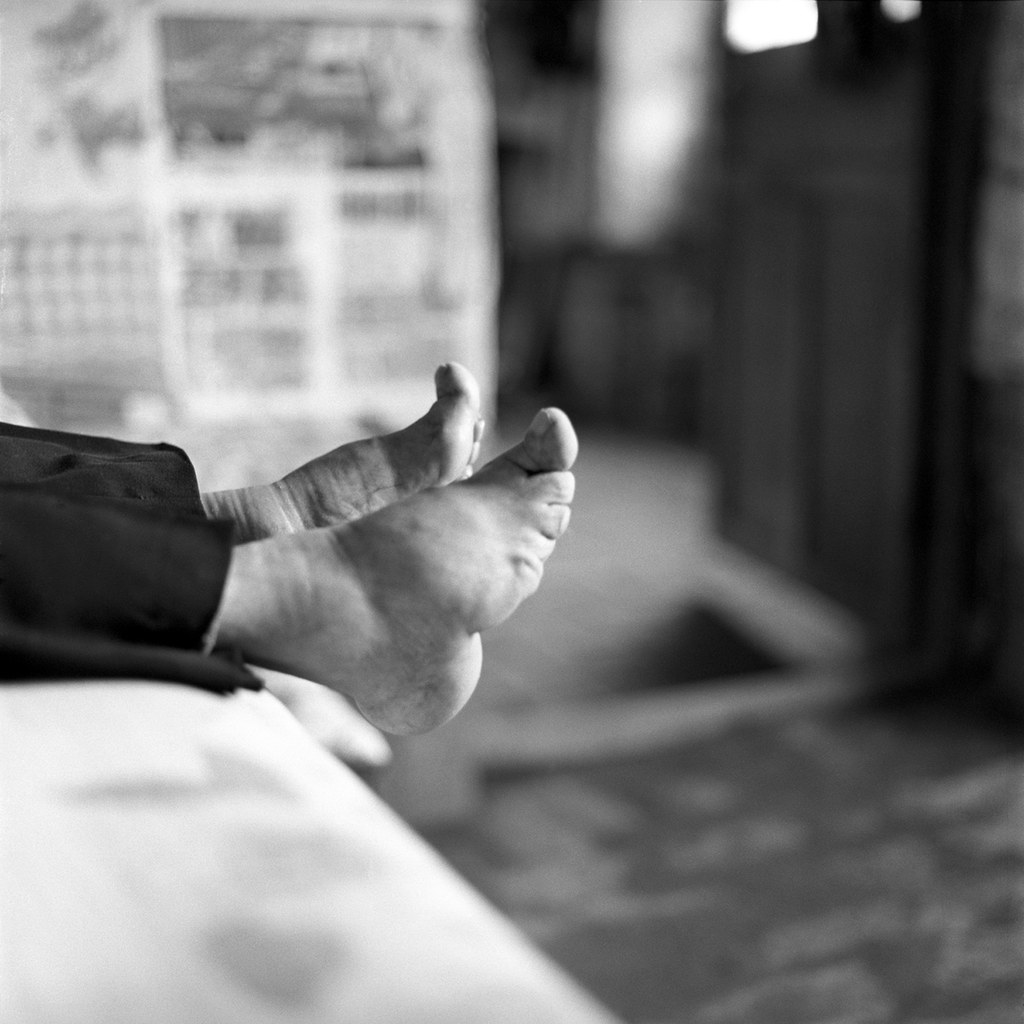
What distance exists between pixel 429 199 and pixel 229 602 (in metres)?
1.13

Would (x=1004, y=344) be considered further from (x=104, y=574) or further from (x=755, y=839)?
(x=104, y=574)

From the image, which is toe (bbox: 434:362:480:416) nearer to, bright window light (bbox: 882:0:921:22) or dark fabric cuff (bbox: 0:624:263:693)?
dark fabric cuff (bbox: 0:624:263:693)

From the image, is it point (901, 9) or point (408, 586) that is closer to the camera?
point (408, 586)

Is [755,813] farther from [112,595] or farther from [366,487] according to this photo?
[112,595]

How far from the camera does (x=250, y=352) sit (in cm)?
153

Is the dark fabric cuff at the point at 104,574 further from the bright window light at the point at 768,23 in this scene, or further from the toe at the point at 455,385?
the bright window light at the point at 768,23

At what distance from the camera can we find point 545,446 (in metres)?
0.69

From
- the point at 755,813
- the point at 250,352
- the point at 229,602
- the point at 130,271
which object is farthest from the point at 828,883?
the point at 229,602

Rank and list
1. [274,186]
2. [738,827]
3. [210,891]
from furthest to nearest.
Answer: [738,827] < [274,186] < [210,891]

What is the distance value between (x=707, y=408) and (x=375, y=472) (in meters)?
2.61

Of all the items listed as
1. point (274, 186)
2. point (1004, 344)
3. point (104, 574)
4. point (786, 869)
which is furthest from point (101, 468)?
point (1004, 344)

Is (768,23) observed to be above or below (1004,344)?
above

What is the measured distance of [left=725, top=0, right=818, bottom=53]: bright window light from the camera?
268 centimetres

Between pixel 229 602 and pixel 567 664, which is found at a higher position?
pixel 229 602
